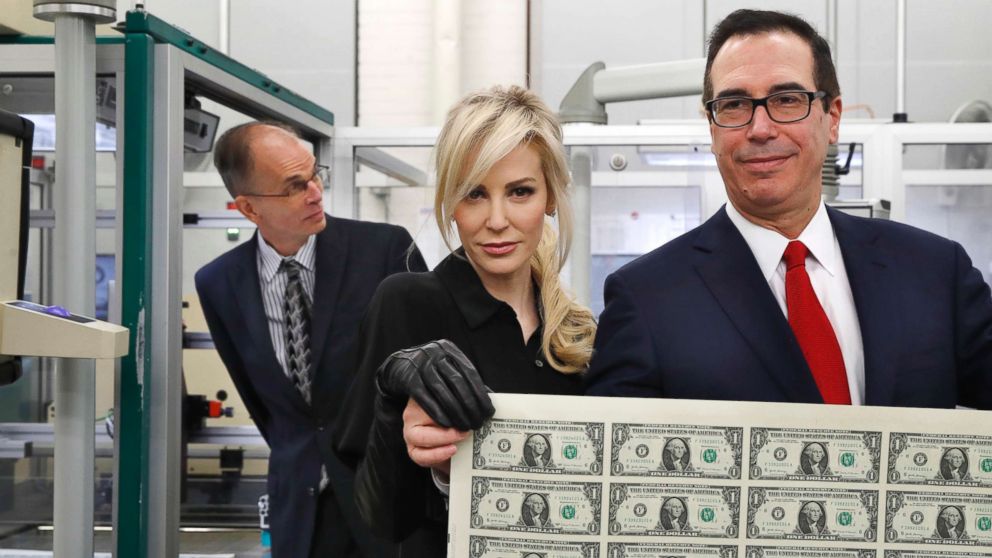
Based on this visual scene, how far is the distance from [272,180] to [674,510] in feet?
5.30

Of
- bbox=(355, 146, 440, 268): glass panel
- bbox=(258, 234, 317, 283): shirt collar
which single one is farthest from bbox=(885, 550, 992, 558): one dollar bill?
bbox=(355, 146, 440, 268): glass panel

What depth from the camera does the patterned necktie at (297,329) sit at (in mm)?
2316

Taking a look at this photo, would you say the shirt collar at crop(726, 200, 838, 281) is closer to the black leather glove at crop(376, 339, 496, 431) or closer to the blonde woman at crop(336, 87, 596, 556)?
the blonde woman at crop(336, 87, 596, 556)

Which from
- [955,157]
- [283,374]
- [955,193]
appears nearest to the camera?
[283,374]

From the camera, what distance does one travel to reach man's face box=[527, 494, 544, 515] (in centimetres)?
105

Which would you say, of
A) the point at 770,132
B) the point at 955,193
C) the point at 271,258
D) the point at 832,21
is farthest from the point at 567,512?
the point at 832,21

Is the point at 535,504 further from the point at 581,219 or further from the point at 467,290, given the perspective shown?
the point at 581,219

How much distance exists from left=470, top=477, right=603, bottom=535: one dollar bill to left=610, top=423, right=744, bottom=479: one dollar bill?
0.16 feet

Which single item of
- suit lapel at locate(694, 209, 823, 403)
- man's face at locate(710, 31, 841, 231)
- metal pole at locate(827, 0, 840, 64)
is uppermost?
metal pole at locate(827, 0, 840, 64)

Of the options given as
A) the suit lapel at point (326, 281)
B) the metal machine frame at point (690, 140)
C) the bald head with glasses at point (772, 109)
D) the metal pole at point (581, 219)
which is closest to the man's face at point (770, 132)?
the bald head with glasses at point (772, 109)

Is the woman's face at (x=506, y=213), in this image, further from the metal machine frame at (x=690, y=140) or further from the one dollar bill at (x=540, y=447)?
the metal machine frame at (x=690, y=140)

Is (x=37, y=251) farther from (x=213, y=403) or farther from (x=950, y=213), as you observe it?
(x=950, y=213)

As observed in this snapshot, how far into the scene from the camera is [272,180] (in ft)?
7.86

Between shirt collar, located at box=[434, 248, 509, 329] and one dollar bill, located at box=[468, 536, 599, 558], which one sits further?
shirt collar, located at box=[434, 248, 509, 329]
